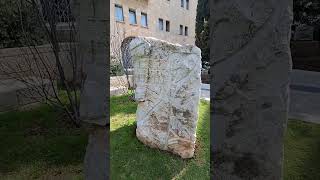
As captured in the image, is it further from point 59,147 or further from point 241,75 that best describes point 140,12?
point 241,75

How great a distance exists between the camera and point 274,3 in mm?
968

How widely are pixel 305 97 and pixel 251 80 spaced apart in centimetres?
677

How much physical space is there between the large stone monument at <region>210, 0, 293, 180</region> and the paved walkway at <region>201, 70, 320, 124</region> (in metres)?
4.98

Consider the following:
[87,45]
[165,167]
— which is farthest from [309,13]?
[87,45]

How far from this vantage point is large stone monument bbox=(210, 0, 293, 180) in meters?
0.98

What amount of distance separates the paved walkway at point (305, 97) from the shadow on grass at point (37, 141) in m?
3.55

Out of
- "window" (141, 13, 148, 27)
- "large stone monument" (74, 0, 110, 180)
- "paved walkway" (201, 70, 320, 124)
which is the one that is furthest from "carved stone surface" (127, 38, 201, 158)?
"window" (141, 13, 148, 27)

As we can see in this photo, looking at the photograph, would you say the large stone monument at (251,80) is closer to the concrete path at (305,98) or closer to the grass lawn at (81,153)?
the grass lawn at (81,153)

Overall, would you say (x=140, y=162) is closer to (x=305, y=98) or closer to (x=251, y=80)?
(x=305, y=98)

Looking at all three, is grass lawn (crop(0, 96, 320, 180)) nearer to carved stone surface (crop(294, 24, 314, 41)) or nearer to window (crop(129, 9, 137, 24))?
window (crop(129, 9, 137, 24))

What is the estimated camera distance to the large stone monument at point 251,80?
98 cm

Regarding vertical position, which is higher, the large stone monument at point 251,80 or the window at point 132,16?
the window at point 132,16

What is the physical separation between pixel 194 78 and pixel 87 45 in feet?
11.7

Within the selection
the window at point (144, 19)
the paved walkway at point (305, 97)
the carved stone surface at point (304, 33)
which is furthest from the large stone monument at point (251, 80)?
the carved stone surface at point (304, 33)
